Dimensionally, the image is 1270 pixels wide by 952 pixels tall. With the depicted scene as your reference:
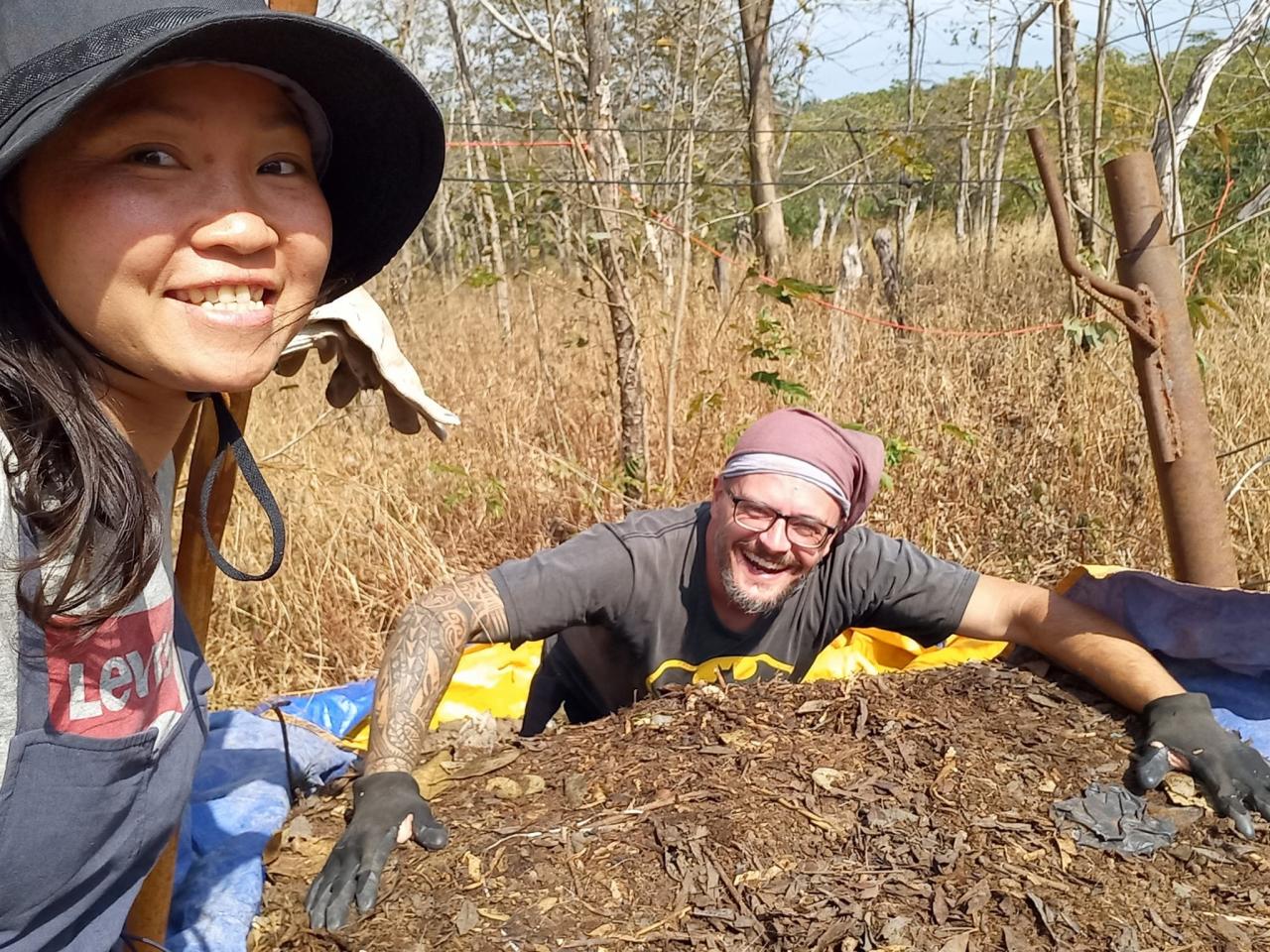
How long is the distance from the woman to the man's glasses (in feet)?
5.30

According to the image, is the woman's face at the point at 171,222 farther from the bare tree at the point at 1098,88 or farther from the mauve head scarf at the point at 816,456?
the bare tree at the point at 1098,88

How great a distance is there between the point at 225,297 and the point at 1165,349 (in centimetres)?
214

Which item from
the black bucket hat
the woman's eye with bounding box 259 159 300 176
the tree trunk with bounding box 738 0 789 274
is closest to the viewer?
the black bucket hat

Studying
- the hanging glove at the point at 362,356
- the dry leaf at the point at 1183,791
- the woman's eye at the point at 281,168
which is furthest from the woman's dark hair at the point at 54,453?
the dry leaf at the point at 1183,791

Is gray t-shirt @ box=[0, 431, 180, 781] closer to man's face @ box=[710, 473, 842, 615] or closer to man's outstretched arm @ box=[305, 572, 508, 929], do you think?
man's outstretched arm @ box=[305, 572, 508, 929]

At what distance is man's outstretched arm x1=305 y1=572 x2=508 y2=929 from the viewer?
1.73 metres

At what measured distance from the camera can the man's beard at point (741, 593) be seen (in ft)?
8.37

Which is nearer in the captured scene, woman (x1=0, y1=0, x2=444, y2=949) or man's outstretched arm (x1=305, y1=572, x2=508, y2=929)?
woman (x1=0, y1=0, x2=444, y2=949)

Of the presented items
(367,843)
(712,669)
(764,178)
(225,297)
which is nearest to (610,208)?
(712,669)

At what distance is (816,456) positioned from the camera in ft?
8.25

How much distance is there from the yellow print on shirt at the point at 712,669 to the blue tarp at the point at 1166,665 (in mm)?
911

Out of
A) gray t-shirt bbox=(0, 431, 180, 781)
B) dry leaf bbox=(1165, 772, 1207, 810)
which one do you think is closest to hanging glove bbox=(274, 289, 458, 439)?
gray t-shirt bbox=(0, 431, 180, 781)

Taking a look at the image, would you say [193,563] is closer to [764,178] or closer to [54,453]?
[54,453]

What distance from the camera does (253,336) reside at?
35.9 inches
